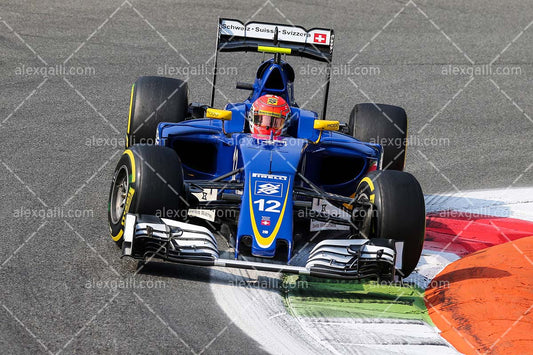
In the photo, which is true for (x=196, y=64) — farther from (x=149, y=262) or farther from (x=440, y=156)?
(x=149, y=262)

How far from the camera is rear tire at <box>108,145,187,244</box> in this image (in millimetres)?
7941

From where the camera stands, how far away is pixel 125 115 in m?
13.2

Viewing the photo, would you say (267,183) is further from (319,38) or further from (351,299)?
(319,38)

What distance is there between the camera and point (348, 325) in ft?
23.7

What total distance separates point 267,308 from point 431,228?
318 centimetres

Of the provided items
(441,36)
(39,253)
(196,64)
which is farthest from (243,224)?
(441,36)

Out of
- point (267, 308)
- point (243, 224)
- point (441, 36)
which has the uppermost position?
point (441, 36)
